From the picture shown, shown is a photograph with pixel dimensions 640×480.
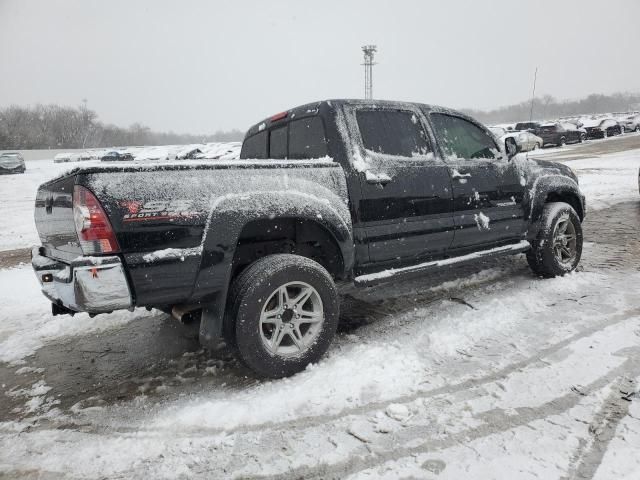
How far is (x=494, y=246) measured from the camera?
13.9 feet

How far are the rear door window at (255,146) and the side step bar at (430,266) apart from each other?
5.43 ft

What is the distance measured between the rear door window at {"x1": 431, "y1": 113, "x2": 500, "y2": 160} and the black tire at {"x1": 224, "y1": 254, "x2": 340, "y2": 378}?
73.2 inches

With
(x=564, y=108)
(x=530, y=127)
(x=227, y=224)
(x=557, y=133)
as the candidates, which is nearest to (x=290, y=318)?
(x=227, y=224)

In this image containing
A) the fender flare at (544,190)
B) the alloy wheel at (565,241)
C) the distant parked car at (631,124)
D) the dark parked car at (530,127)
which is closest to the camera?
the fender flare at (544,190)

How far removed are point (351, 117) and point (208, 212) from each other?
1.46 m

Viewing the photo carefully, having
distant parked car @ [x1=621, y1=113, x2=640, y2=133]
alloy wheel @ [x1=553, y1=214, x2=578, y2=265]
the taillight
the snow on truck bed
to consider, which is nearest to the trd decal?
the taillight

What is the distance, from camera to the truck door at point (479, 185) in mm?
3826

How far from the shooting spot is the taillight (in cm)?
222

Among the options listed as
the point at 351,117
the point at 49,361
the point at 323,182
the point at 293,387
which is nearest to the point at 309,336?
the point at 293,387

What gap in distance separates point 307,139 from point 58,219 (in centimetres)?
190

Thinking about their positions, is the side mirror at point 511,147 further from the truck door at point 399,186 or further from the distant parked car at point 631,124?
the distant parked car at point 631,124

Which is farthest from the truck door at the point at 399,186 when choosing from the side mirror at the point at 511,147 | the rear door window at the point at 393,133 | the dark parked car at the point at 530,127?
the dark parked car at the point at 530,127

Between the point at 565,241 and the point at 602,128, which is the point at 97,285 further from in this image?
the point at 602,128

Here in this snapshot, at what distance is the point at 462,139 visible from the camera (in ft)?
13.3
